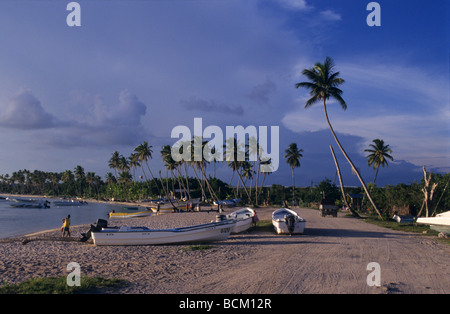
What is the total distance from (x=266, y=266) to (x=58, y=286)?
6012mm


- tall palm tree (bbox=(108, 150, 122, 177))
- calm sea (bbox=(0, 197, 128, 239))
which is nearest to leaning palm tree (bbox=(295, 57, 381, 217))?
calm sea (bbox=(0, 197, 128, 239))

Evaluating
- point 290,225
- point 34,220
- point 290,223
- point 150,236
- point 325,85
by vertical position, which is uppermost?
point 325,85

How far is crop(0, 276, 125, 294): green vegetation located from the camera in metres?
7.86

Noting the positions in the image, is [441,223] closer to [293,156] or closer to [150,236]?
[150,236]

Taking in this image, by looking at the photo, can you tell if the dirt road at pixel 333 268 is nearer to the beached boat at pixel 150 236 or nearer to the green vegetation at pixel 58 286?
the beached boat at pixel 150 236

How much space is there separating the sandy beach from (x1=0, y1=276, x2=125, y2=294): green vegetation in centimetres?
56

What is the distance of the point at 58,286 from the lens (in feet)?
26.7

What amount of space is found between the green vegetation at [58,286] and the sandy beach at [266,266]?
1.84ft

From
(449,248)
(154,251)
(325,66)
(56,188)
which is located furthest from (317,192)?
(56,188)

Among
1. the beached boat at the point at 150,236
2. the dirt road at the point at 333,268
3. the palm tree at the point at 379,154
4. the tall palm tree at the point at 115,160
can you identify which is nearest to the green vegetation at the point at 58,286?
the dirt road at the point at 333,268

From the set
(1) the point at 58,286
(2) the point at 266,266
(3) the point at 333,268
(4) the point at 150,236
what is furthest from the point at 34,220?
(3) the point at 333,268

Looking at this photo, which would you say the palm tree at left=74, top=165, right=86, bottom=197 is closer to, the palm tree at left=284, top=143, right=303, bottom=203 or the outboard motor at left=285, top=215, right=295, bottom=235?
the palm tree at left=284, top=143, right=303, bottom=203

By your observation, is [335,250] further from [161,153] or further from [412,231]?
[161,153]
